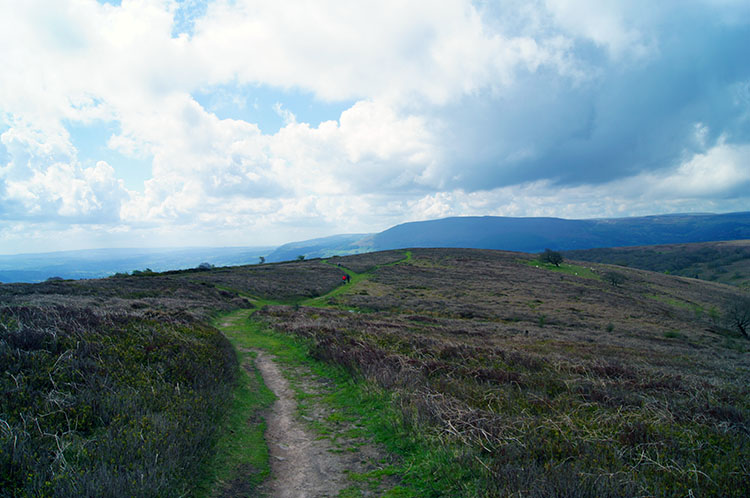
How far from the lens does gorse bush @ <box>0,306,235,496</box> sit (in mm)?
3488

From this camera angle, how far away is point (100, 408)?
16.7 ft

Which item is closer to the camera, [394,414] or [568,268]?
[394,414]

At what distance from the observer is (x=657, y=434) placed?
5.31 metres

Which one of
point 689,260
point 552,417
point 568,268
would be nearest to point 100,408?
point 552,417

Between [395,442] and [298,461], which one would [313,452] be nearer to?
[298,461]

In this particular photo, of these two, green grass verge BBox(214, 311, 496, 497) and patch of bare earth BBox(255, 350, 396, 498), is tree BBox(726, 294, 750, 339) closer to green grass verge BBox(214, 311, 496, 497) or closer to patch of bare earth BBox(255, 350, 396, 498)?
green grass verge BBox(214, 311, 496, 497)

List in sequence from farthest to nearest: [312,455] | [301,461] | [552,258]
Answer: [552,258] → [312,455] → [301,461]

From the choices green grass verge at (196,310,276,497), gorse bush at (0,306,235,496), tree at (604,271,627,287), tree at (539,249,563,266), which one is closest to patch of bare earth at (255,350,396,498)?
green grass verge at (196,310,276,497)

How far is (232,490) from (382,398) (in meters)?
3.65

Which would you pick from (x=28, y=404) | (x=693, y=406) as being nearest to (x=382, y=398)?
(x=28, y=404)

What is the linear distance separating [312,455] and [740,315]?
158ft

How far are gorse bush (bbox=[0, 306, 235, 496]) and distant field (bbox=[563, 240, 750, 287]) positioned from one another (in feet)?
384

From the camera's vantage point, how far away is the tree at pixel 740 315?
108 ft

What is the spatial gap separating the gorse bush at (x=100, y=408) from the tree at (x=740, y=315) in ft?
160
